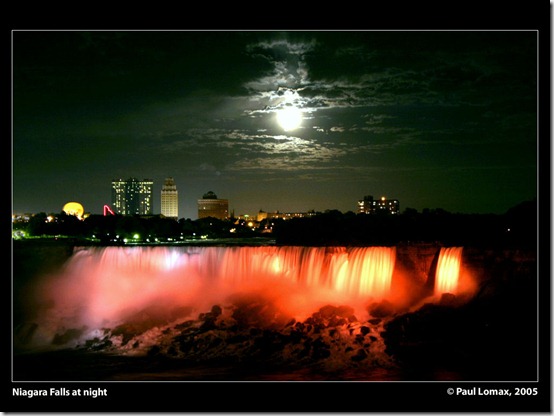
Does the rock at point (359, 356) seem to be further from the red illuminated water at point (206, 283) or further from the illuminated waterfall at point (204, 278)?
the illuminated waterfall at point (204, 278)

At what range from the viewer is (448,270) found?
48.3ft

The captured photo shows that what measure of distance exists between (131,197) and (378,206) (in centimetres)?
1749

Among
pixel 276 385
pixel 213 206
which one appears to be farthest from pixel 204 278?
pixel 213 206

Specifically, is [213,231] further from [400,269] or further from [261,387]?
[261,387]

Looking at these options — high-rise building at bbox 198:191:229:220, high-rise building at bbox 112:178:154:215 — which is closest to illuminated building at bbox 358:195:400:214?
high-rise building at bbox 112:178:154:215

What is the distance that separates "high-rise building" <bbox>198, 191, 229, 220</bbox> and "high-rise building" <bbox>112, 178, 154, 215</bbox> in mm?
14154

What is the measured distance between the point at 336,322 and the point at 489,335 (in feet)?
12.3

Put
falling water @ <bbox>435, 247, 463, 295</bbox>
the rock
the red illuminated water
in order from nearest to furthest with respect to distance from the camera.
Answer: the rock → falling water @ <bbox>435, 247, 463, 295</bbox> → the red illuminated water

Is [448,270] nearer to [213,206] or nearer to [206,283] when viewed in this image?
[206,283]

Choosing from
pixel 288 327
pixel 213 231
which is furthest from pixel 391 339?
pixel 213 231

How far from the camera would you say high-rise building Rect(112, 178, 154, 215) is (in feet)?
96.3

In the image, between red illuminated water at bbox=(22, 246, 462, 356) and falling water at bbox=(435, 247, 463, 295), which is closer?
falling water at bbox=(435, 247, 463, 295)

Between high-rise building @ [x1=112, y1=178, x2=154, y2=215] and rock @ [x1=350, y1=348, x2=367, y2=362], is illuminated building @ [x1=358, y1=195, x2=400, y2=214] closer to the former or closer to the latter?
rock @ [x1=350, y1=348, x2=367, y2=362]

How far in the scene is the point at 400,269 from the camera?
15391 mm
